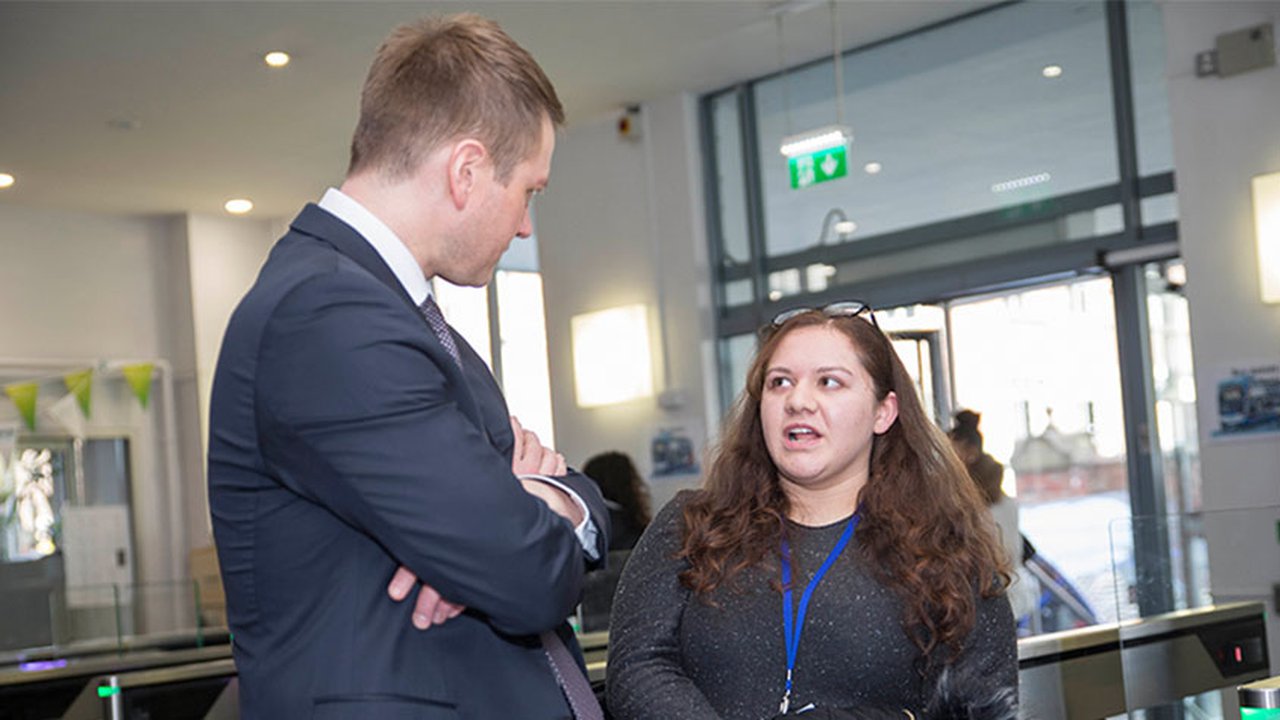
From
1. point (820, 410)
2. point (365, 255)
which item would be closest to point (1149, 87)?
point (820, 410)

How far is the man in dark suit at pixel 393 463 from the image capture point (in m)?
1.28

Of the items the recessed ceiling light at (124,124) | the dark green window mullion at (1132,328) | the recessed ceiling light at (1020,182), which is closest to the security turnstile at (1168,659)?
the dark green window mullion at (1132,328)

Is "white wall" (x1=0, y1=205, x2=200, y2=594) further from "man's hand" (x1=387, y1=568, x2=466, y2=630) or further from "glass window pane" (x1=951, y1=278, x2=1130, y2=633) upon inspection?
"man's hand" (x1=387, y1=568, x2=466, y2=630)

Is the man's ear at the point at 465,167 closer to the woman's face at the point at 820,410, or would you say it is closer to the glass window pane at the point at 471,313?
the woman's face at the point at 820,410

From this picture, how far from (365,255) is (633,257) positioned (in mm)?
8040

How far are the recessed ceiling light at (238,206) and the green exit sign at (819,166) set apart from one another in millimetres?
4925

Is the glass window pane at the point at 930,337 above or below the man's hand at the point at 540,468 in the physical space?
above

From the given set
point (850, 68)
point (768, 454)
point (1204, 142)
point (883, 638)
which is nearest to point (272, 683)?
point (883, 638)

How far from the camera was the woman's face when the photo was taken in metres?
2.35

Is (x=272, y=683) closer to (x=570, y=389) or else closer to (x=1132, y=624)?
(x=1132, y=624)

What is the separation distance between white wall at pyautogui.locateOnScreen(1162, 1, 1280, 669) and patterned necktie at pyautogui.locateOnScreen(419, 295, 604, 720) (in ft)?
18.4

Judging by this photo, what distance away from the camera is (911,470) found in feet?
7.87

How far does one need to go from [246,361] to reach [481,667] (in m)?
0.35

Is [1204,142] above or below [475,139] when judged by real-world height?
above
